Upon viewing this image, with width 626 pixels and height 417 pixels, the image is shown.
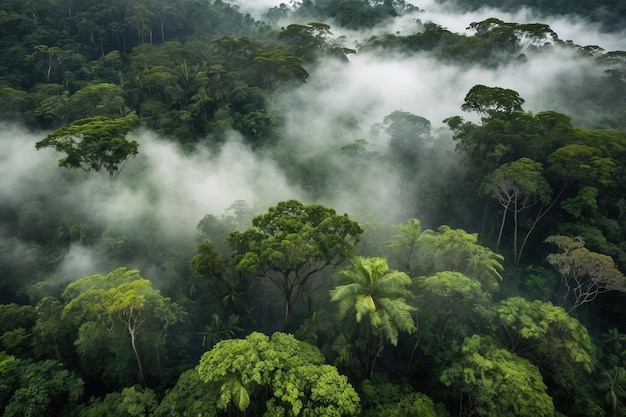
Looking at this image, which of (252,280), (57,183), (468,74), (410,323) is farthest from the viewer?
(468,74)

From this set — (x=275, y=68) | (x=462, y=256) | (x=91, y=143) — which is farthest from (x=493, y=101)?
(x=91, y=143)

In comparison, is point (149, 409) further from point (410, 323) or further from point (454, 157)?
point (454, 157)

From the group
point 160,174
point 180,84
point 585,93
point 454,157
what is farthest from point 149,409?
point 585,93

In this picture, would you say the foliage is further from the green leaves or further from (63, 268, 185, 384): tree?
(63, 268, 185, 384): tree

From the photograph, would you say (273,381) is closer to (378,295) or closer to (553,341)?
(378,295)

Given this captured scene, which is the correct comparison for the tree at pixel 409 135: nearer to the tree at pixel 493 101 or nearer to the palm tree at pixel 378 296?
the tree at pixel 493 101

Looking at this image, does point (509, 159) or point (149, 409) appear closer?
point (149, 409)
